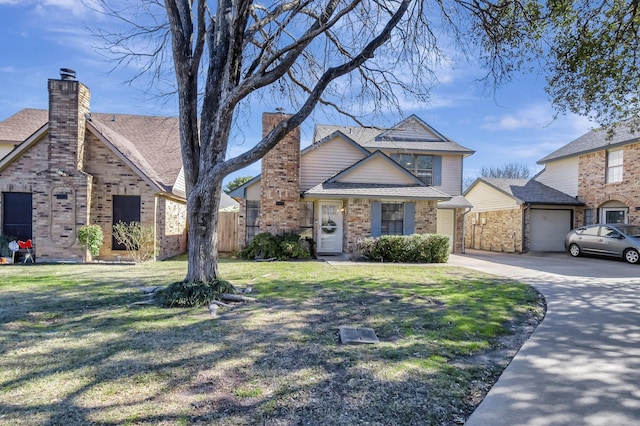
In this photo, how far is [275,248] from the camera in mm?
13555

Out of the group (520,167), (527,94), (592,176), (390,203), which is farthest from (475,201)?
(520,167)

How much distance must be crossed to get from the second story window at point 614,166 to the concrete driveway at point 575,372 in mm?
13934

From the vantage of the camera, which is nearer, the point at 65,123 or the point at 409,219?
the point at 65,123

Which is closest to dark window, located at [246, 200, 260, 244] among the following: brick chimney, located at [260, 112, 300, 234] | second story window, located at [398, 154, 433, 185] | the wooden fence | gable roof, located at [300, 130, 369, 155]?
brick chimney, located at [260, 112, 300, 234]

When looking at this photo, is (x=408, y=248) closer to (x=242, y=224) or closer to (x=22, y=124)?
(x=242, y=224)

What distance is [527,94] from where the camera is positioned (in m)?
9.94

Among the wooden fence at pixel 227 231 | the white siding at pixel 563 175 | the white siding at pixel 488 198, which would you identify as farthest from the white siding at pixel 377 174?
the white siding at pixel 563 175

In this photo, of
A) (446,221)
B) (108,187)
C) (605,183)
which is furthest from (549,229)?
(108,187)

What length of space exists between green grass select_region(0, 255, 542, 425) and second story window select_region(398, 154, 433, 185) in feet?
38.9

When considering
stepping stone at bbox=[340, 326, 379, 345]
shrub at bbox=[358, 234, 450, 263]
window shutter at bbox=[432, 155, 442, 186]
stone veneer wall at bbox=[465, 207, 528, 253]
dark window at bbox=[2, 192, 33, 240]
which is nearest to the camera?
stepping stone at bbox=[340, 326, 379, 345]

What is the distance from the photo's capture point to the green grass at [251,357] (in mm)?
2807

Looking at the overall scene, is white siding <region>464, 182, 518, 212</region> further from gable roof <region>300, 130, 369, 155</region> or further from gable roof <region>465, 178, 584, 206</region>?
gable roof <region>300, 130, 369, 155</region>

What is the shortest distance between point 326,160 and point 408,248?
19.3ft

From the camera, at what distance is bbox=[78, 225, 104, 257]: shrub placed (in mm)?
11727
